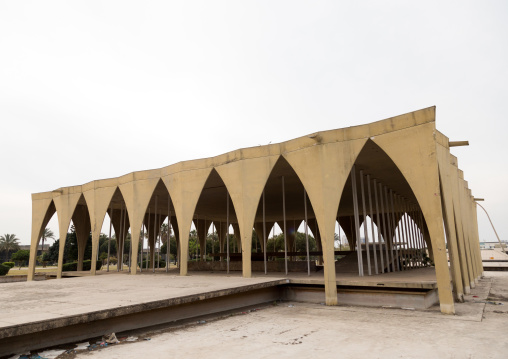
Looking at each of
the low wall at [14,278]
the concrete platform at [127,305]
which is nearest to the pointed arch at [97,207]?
the low wall at [14,278]

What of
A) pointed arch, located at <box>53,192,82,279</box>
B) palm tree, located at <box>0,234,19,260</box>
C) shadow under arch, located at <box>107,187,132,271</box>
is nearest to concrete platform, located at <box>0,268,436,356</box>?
shadow under arch, located at <box>107,187,132,271</box>

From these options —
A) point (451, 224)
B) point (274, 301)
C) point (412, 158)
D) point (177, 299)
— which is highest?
point (412, 158)

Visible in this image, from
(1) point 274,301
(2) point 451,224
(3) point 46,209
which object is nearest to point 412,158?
(2) point 451,224

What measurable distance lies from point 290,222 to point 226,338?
2760 centimetres

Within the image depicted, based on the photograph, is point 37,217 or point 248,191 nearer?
point 248,191

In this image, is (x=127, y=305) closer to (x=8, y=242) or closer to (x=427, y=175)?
(x=427, y=175)

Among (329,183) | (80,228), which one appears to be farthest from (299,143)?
(80,228)

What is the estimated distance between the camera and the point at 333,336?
663 cm

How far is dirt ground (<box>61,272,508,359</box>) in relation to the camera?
561 cm

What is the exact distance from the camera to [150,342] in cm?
653

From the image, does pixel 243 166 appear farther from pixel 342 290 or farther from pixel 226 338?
pixel 226 338

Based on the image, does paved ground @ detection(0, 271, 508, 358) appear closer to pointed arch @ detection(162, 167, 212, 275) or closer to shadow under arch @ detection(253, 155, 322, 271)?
shadow under arch @ detection(253, 155, 322, 271)

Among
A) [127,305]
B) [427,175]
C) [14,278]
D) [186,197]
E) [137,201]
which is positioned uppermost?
[137,201]

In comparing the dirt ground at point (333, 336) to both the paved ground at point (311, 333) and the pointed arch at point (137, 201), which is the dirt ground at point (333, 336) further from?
the pointed arch at point (137, 201)
